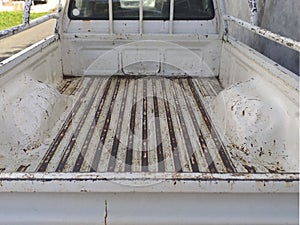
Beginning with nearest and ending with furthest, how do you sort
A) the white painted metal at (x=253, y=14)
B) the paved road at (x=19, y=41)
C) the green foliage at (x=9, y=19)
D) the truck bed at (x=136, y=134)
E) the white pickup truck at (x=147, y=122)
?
A: the white pickup truck at (x=147, y=122)
the truck bed at (x=136, y=134)
the white painted metal at (x=253, y=14)
the paved road at (x=19, y=41)
the green foliage at (x=9, y=19)

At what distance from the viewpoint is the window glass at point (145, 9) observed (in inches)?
133

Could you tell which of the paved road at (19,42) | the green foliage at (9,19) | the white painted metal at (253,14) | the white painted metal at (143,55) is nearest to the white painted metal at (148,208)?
the white painted metal at (253,14)

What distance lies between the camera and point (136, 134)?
2.36 metres

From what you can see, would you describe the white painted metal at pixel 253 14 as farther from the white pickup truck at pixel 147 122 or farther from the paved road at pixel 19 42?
the paved road at pixel 19 42

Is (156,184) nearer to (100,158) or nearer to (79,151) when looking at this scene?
(100,158)

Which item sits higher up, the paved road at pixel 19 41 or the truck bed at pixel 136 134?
the truck bed at pixel 136 134

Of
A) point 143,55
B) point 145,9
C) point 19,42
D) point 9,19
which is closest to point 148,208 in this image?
point 143,55

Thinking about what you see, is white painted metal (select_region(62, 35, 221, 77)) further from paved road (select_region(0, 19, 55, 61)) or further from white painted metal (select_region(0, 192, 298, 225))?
paved road (select_region(0, 19, 55, 61))

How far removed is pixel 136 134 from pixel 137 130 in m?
0.06

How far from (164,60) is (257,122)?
1.57 meters

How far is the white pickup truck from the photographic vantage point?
130cm

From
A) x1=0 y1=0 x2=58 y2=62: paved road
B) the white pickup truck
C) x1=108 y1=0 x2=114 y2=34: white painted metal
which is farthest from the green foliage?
the white pickup truck

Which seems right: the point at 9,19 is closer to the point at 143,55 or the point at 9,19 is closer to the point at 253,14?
the point at 143,55

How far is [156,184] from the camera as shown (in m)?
1.28
